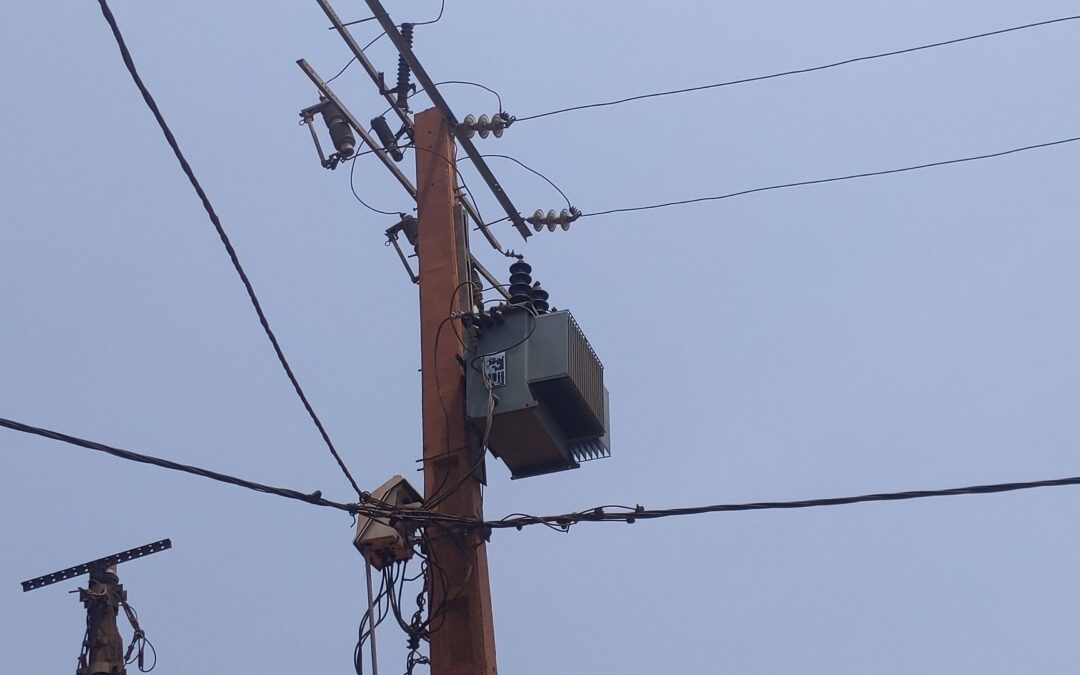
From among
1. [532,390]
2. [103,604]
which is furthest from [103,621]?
[532,390]

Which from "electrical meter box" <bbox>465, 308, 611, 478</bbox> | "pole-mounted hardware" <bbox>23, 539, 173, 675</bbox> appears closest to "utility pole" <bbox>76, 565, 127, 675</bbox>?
"pole-mounted hardware" <bbox>23, 539, 173, 675</bbox>

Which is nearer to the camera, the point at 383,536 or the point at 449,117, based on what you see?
the point at 383,536

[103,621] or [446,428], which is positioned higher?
[446,428]

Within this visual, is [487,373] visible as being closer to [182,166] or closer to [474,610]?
[474,610]

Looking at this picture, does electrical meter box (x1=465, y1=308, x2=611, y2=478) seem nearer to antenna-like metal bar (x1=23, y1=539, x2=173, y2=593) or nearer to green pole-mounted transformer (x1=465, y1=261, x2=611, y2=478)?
green pole-mounted transformer (x1=465, y1=261, x2=611, y2=478)

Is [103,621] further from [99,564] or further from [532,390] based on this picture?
[532,390]

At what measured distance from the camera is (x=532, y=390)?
8.62m

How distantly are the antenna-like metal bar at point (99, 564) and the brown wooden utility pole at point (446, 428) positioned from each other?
6.35 feet

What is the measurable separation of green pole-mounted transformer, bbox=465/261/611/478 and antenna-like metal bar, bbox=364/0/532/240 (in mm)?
851

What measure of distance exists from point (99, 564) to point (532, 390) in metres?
2.89

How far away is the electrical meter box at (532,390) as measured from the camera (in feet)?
28.0

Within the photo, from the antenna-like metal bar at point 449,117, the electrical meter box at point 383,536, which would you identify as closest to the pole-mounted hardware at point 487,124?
the antenna-like metal bar at point 449,117

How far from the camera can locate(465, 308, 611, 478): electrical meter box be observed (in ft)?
28.0

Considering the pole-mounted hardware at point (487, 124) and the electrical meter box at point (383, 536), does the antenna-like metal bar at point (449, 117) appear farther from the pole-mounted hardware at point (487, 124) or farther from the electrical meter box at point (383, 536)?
the electrical meter box at point (383, 536)
